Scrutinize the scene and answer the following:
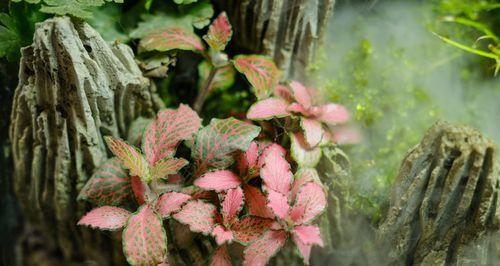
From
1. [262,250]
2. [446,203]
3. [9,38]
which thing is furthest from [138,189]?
[446,203]

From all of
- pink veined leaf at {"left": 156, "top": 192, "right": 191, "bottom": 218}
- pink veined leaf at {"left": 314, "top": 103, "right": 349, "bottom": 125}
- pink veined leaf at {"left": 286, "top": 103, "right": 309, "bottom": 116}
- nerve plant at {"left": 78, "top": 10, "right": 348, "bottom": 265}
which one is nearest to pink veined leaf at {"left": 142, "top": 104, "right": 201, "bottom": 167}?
nerve plant at {"left": 78, "top": 10, "right": 348, "bottom": 265}

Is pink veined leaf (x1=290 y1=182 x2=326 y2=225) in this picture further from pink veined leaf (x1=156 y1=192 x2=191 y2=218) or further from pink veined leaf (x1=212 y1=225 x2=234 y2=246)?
pink veined leaf (x1=156 y1=192 x2=191 y2=218)

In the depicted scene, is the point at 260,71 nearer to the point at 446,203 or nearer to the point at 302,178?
the point at 302,178

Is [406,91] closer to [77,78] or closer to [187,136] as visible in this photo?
[187,136]

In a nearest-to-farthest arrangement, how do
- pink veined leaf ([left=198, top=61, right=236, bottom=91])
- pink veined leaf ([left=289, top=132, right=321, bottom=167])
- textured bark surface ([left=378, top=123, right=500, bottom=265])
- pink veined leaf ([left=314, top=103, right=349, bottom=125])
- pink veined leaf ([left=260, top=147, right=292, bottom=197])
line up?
textured bark surface ([left=378, top=123, right=500, bottom=265]), pink veined leaf ([left=260, top=147, right=292, bottom=197]), pink veined leaf ([left=289, top=132, right=321, bottom=167]), pink veined leaf ([left=314, top=103, right=349, bottom=125]), pink veined leaf ([left=198, top=61, right=236, bottom=91])

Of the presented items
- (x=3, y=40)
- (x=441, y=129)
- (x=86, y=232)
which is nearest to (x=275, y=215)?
(x=441, y=129)

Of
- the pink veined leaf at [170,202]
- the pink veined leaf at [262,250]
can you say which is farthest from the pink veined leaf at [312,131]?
the pink veined leaf at [170,202]
